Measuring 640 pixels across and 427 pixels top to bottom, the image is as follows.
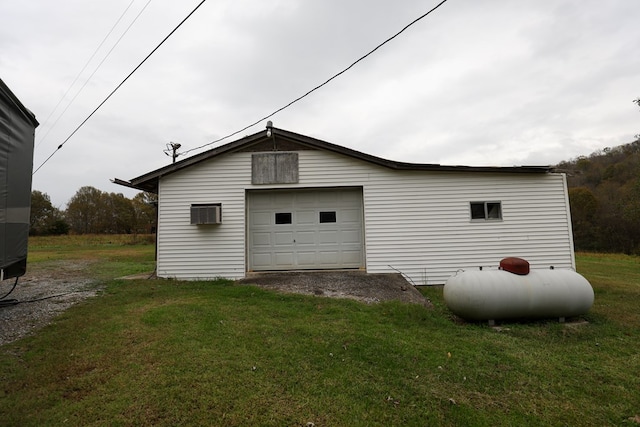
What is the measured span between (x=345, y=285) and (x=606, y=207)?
42930 millimetres

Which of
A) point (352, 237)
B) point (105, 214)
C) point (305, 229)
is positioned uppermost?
point (105, 214)

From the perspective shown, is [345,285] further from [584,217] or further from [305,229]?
[584,217]

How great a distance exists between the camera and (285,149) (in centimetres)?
959

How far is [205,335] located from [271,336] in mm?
941

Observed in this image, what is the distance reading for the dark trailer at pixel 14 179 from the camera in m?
4.70

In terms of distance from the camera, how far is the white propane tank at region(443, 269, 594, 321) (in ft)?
17.9

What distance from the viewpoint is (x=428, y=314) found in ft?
19.6

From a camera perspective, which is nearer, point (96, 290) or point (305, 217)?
point (96, 290)

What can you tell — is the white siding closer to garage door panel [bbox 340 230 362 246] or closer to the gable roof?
the gable roof

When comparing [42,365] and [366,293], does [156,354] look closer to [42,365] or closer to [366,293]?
[42,365]

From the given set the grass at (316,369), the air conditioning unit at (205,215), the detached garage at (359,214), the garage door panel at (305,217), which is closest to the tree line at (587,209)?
the detached garage at (359,214)

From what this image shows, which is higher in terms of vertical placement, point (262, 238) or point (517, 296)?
point (262, 238)

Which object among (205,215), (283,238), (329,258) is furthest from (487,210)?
(205,215)

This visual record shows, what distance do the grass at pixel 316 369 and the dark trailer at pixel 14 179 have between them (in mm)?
1284
